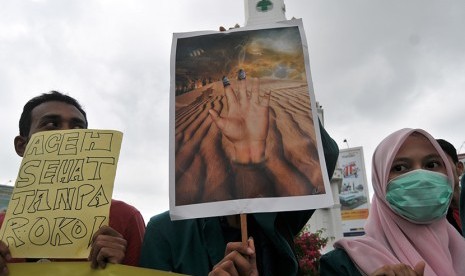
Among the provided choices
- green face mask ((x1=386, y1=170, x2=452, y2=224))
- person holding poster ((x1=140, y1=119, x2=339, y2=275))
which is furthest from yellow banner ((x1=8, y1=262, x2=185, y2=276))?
green face mask ((x1=386, y1=170, x2=452, y2=224))

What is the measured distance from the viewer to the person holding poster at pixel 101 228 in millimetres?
1206

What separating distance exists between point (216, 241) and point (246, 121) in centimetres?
41

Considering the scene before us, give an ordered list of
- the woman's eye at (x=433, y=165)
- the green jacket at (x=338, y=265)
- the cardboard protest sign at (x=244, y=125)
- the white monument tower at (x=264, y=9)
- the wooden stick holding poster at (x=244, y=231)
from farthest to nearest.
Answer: the white monument tower at (x=264, y=9)
the woman's eye at (x=433, y=165)
the green jacket at (x=338, y=265)
the cardboard protest sign at (x=244, y=125)
the wooden stick holding poster at (x=244, y=231)

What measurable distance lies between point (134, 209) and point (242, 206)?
66 centimetres

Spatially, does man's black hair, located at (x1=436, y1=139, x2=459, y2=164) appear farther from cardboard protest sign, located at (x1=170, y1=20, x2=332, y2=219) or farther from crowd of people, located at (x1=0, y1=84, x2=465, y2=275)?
cardboard protest sign, located at (x1=170, y1=20, x2=332, y2=219)

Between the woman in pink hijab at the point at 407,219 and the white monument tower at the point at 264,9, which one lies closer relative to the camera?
the woman in pink hijab at the point at 407,219

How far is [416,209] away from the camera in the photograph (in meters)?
1.72

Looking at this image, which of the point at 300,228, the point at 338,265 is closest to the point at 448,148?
the point at 338,265

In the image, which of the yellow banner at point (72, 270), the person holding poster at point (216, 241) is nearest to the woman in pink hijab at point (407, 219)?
the person holding poster at point (216, 241)

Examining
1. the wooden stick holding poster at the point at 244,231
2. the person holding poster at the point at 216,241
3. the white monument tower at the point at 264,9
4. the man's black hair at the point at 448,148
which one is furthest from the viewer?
the white monument tower at the point at 264,9

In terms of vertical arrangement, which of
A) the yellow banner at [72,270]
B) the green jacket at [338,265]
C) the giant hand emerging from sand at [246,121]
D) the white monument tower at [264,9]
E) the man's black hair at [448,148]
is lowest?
the green jacket at [338,265]

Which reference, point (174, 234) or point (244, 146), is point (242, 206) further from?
point (174, 234)

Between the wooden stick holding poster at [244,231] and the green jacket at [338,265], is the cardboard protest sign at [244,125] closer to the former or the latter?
the wooden stick holding poster at [244,231]

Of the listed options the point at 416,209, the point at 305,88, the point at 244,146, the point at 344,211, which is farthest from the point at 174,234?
the point at 344,211
